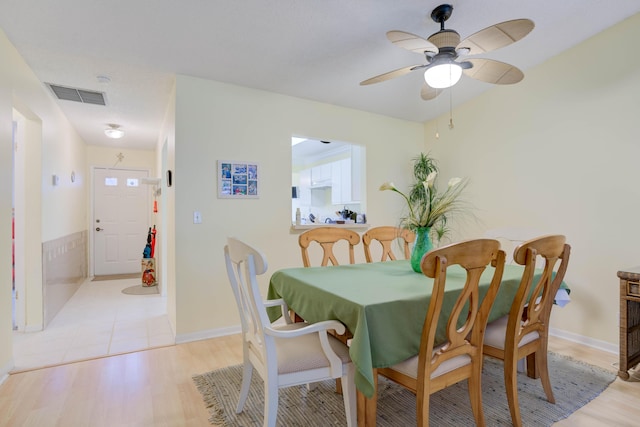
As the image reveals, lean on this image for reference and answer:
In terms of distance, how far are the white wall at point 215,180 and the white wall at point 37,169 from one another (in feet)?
3.63

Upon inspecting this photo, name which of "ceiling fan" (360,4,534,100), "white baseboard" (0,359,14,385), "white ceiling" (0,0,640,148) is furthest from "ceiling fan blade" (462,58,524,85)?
"white baseboard" (0,359,14,385)

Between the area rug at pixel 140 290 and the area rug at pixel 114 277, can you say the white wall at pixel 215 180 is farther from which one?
the area rug at pixel 114 277

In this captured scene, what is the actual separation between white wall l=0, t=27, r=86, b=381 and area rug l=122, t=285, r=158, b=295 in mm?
1098

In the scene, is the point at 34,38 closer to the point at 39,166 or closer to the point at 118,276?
the point at 39,166

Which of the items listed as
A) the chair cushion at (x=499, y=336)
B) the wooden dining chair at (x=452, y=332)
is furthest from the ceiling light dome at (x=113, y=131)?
the chair cushion at (x=499, y=336)

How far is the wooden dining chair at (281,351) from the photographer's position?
54.0 inches

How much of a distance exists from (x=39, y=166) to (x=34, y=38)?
129cm

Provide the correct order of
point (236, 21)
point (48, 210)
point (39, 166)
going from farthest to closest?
point (48, 210) < point (39, 166) < point (236, 21)

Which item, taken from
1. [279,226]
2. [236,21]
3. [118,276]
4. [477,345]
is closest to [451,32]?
[236,21]

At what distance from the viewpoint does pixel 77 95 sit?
10.9 feet

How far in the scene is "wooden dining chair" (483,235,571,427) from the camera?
1.57 m

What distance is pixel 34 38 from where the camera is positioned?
2.33 meters

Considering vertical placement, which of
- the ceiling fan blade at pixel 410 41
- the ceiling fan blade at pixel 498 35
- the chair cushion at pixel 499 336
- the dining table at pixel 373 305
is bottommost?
the chair cushion at pixel 499 336

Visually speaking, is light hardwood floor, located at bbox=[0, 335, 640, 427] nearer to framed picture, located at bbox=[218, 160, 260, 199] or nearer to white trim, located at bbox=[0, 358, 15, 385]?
white trim, located at bbox=[0, 358, 15, 385]
